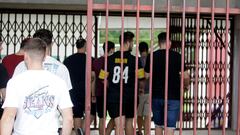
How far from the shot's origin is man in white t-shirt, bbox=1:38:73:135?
3559 mm

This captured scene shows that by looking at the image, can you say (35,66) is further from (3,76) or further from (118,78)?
(118,78)

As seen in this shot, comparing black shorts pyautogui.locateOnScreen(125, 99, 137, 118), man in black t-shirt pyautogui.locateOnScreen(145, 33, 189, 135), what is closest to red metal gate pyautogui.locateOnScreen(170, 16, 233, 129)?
black shorts pyautogui.locateOnScreen(125, 99, 137, 118)

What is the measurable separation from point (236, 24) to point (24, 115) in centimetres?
732

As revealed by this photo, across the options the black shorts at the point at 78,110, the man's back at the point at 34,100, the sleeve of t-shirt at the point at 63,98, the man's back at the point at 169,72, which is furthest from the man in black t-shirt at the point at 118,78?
the man's back at the point at 34,100

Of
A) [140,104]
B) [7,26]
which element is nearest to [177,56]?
[140,104]

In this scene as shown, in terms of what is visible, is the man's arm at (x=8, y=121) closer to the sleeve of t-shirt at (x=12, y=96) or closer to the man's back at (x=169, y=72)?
the sleeve of t-shirt at (x=12, y=96)

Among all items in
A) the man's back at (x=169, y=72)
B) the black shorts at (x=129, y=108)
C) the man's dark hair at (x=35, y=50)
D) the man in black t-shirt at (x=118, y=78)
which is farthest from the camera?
the black shorts at (x=129, y=108)

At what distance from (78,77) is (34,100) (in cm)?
369

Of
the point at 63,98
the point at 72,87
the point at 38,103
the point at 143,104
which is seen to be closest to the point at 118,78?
the point at 72,87

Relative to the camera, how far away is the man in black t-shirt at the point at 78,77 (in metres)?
7.15

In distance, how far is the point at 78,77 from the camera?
7285 mm

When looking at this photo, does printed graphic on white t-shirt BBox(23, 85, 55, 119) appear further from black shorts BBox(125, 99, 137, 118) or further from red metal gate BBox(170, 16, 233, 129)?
red metal gate BBox(170, 16, 233, 129)

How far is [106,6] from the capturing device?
4.59 metres

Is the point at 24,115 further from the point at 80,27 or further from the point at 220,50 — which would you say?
the point at 220,50
